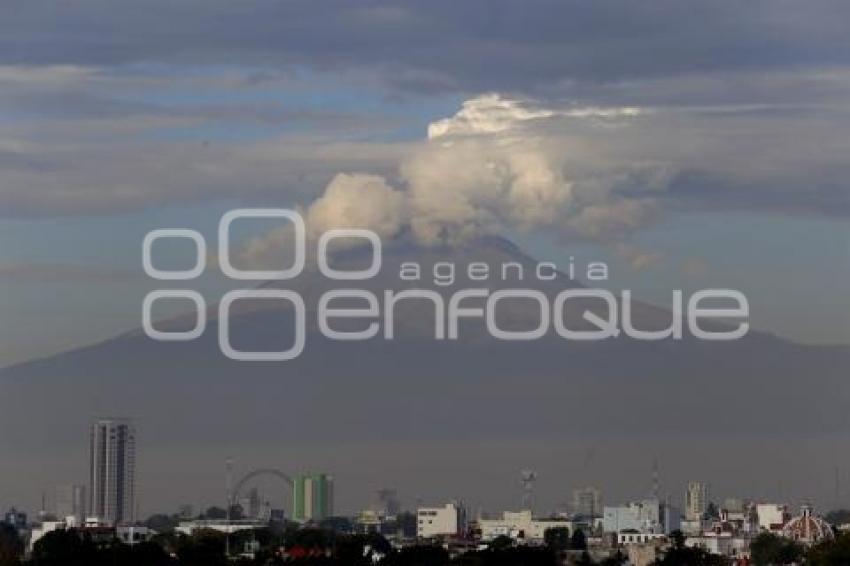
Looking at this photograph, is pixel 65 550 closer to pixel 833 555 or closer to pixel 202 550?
pixel 202 550

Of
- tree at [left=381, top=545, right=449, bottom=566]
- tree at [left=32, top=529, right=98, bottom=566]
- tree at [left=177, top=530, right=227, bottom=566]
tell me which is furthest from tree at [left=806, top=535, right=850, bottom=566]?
tree at [left=32, top=529, right=98, bottom=566]

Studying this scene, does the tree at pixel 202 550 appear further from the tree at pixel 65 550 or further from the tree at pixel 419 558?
the tree at pixel 419 558

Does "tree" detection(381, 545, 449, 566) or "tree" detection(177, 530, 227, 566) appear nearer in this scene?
"tree" detection(177, 530, 227, 566)

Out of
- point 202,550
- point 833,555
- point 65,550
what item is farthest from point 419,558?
point 833,555

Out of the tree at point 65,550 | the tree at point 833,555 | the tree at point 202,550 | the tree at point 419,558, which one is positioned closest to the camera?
the tree at point 833,555

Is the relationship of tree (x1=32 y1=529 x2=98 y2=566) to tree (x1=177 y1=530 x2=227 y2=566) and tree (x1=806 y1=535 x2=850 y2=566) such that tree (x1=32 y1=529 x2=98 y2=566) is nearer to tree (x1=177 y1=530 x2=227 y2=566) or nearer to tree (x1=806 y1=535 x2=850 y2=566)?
tree (x1=177 y1=530 x2=227 y2=566)

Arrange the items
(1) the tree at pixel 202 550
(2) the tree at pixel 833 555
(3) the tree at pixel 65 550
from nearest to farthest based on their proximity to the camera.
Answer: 1. (2) the tree at pixel 833 555
2. (3) the tree at pixel 65 550
3. (1) the tree at pixel 202 550

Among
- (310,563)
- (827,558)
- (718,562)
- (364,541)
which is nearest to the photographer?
(827,558)

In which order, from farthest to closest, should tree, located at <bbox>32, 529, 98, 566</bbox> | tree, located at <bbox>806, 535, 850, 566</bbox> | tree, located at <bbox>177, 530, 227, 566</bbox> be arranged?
tree, located at <bbox>177, 530, 227, 566</bbox> < tree, located at <bbox>32, 529, 98, 566</bbox> < tree, located at <bbox>806, 535, 850, 566</bbox>

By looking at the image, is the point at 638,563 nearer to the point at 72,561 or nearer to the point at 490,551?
the point at 490,551

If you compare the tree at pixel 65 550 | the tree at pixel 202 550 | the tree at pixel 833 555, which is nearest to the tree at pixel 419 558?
the tree at pixel 202 550

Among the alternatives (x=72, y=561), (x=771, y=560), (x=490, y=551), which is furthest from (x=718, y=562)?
(x=72, y=561)
